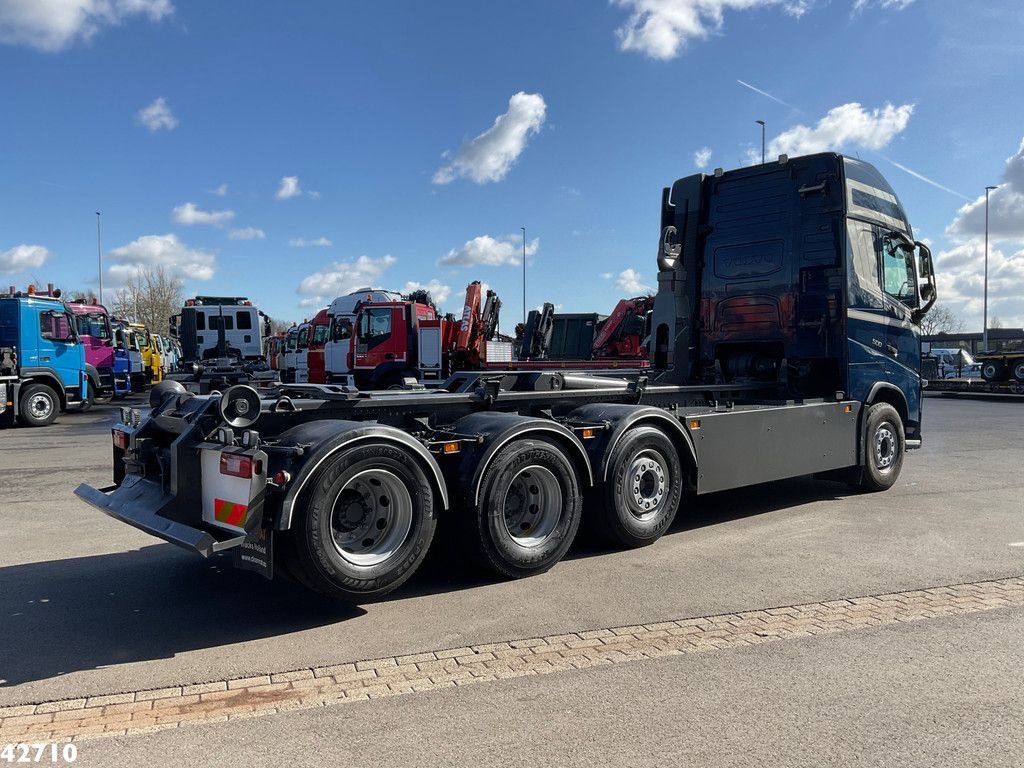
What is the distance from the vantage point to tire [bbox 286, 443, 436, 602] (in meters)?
4.66

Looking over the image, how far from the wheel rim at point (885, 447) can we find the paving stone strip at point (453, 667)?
12.7ft

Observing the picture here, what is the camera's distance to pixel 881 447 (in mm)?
9250

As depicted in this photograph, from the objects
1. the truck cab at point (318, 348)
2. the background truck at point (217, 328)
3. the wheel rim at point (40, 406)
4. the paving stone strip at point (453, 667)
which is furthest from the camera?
the background truck at point (217, 328)

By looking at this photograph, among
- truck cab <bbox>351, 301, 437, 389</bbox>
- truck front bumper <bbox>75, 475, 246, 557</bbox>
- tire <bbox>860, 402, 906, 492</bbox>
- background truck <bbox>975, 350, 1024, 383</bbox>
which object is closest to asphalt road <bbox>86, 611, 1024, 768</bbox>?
truck front bumper <bbox>75, 475, 246, 557</bbox>

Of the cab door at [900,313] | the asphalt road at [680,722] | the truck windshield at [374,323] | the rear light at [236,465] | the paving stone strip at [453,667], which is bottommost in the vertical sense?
the asphalt road at [680,722]

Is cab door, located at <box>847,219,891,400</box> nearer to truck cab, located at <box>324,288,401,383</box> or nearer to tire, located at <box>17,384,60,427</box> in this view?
truck cab, located at <box>324,288,401,383</box>

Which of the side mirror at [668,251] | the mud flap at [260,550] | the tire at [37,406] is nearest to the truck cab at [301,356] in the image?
the tire at [37,406]

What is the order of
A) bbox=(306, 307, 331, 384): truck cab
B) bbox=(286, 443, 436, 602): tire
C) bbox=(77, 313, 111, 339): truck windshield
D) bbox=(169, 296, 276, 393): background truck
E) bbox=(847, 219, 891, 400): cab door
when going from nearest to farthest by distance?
bbox=(286, 443, 436, 602): tire
bbox=(847, 219, 891, 400): cab door
bbox=(77, 313, 111, 339): truck windshield
bbox=(306, 307, 331, 384): truck cab
bbox=(169, 296, 276, 393): background truck

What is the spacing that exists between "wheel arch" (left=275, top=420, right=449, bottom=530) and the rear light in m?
0.27

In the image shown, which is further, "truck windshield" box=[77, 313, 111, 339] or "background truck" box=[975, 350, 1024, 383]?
"background truck" box=[975, 350, 1024, 383]

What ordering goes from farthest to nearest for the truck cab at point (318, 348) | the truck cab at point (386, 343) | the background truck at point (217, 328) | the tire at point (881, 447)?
1. the background truck at point (217, 328)
2. the truck cab at point (318, 348)
3. the truck cab at point (386, 343)
4. the tire at point (881, 447)

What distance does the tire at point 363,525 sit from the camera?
4.66m

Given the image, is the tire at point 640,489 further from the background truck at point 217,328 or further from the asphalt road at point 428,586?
the background truck at point 217,328

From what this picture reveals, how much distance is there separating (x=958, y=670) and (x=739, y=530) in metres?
3.35
